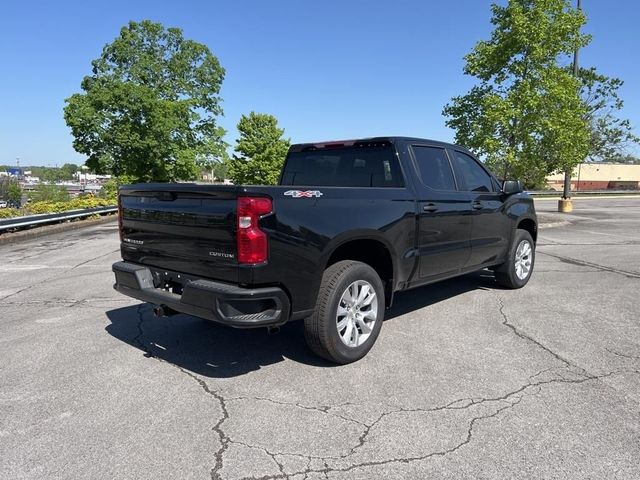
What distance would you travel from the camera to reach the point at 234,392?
3535 millimetres

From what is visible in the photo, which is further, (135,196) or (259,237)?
(135,196)

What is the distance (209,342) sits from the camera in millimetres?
4590

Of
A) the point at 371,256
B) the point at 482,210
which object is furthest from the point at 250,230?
the point at 482,210

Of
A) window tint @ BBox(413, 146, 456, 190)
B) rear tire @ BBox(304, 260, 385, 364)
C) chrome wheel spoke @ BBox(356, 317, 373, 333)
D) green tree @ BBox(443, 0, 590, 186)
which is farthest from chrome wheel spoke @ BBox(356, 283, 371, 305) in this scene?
green tree @ BBox(443, 0, 590, 186)

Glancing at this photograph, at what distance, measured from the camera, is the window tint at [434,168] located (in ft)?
16.1

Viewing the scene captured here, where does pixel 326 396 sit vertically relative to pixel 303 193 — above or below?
below

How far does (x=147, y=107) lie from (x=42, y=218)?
799 inches

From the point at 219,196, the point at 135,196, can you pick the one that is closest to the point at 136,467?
the point at 219,196

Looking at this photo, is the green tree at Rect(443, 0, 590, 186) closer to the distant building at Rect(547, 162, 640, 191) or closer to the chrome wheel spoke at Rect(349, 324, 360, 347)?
the chrome wheel spoke at Rect(349, 324, 360, 347)

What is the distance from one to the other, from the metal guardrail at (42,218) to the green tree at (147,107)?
1461 cm

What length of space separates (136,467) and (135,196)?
241 cm

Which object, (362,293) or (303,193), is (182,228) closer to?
(303,193)

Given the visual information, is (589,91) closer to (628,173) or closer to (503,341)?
(503,341)

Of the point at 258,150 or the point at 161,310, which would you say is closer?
the point at 161,310
